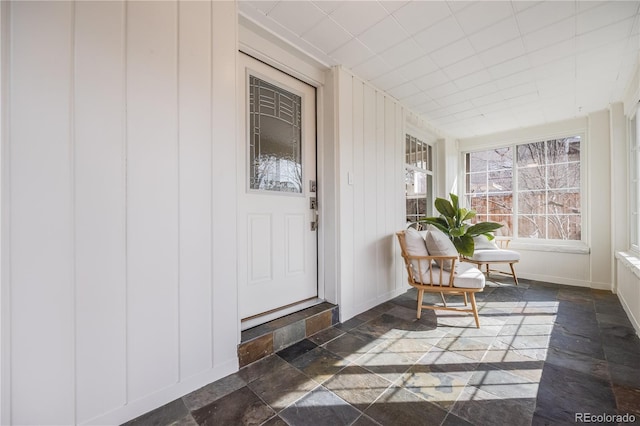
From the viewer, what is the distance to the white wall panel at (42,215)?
105cm

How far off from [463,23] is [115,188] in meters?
2.60

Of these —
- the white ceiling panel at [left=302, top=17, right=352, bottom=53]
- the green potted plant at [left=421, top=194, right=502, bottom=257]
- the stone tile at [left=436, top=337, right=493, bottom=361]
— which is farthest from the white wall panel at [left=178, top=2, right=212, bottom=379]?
the green potted plant at [left=421, top=194, right=502, bottom=257]

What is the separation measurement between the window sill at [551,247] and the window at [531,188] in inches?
6.5

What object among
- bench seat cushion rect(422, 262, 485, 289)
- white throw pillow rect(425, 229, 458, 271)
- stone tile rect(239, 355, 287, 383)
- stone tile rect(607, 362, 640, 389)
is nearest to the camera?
stone tile rect(607, 362, 640, 389)

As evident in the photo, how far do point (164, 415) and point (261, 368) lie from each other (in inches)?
23.2

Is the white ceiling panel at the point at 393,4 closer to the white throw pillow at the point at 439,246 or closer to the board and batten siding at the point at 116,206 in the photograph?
the board and batten siding at the point at 116,206

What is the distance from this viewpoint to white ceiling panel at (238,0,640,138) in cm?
184

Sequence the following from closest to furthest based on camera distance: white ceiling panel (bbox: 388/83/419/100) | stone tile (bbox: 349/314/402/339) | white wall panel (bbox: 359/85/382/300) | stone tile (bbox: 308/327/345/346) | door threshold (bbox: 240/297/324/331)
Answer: door threshold (bbox: 240/297/324/331), stone tile (bbox: 308/327/345/346), stone tile (bbox: 349/314/402/339), white wall panel (bbox: 359/85/382/300), white ceiling panel (bbox: 388/83/419/100)

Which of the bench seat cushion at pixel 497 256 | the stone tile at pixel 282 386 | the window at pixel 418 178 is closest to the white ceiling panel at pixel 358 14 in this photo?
the window at pixel 418 178

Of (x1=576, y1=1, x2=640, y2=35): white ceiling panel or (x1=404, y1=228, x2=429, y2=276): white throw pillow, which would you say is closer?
(x1=576, y1=1, x2=640, y2=35): white ceiling panel

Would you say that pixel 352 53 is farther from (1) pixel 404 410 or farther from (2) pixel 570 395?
(2) pixel 570 395

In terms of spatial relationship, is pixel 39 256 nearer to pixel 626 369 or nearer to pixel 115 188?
pixel 115 188

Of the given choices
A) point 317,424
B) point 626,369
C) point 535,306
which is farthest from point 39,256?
point 535,306

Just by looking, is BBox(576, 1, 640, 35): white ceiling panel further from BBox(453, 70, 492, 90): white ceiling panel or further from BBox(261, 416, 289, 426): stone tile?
BBox(261, 416, 289, 426): stone tile
